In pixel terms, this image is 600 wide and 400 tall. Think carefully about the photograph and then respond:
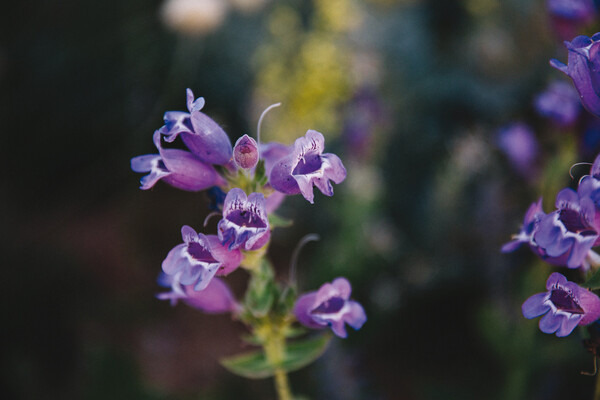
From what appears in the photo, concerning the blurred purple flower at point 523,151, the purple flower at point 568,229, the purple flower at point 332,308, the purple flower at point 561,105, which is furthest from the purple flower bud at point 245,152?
the blurred purple flower at point 523,151

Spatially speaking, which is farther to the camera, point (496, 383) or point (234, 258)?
point (496, 383)

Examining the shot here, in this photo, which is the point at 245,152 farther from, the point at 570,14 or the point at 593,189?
the point at 570,14

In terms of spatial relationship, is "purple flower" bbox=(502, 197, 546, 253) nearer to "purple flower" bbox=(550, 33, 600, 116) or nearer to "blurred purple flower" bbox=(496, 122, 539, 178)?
"purple flower" bbox=(550, 33, 600, 116)

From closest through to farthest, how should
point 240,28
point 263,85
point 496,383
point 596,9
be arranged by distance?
point 596,9
point 496,383
point 263,85
point 240,28

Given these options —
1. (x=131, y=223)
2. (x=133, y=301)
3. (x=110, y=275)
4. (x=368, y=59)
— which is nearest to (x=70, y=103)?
(x=131, y=223)

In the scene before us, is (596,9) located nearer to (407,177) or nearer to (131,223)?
(407,177)

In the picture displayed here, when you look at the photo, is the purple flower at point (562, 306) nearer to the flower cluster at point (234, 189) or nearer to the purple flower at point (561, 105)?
the flower cluster at point (234, 189)
